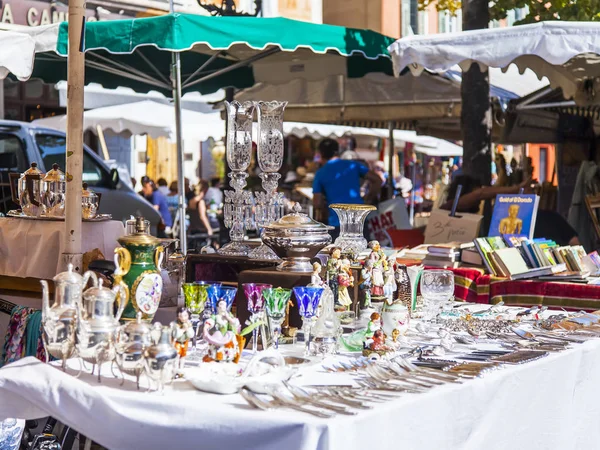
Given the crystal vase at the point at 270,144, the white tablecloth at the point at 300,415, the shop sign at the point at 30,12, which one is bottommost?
the white tablecloth at the point at 300,415

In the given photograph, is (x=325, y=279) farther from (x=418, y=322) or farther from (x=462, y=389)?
(x=462, y=389)

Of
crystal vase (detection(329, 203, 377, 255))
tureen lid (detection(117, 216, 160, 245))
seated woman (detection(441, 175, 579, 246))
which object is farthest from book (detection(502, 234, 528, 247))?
tureen lid (detection(117, 216, 160, 245))

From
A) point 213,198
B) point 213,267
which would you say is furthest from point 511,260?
point 213,198

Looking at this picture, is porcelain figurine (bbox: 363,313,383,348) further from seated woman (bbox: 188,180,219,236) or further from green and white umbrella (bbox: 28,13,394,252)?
seated woman (bbox: 188,180,219,236)

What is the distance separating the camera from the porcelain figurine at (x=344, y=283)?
3541 mm

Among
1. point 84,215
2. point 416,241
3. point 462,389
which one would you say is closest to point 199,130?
point 416,241

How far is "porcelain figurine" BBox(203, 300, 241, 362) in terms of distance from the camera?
2.70 metres

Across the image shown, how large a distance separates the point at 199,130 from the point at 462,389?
34.7ft

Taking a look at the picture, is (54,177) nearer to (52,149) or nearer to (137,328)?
(137,328)

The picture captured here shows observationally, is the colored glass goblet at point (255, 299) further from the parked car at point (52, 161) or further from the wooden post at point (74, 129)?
the parked car at point (52, 161)

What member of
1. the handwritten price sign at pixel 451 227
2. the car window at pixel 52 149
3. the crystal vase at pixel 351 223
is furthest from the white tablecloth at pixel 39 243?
the car window at pixel 52 149

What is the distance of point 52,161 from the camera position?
29.6 ft

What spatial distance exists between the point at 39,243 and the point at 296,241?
4.55 ft

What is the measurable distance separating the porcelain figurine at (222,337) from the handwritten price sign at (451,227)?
3.59 m
